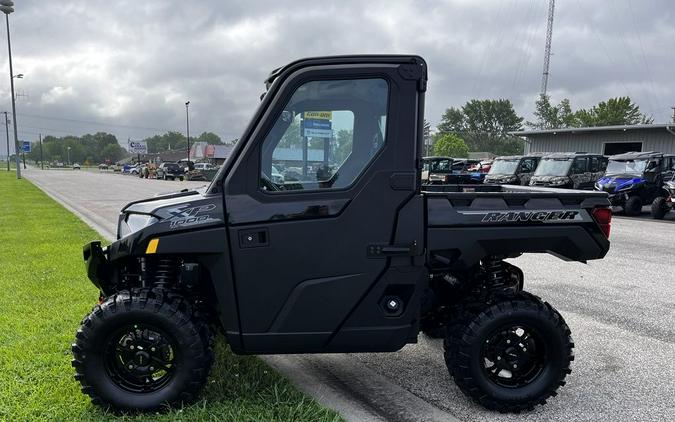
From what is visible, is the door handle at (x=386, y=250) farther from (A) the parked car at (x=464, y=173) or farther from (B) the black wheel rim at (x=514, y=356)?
(A) the parked car at (x=464, y=173)

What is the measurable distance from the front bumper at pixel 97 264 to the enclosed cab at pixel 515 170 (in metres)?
20.7

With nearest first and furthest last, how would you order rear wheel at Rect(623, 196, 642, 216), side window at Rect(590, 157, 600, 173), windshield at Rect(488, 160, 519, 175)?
1. rear wheel at Rect(623, 196, 642, 216)
2. side window at Rect(590, 157, 600, 173)
3. windshield at Rect(488, 160, 519, 175)

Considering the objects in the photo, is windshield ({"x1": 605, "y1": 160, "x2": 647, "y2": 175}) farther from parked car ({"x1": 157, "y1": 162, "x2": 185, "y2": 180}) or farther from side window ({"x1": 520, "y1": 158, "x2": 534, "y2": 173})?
parked car ({"x1": 157, "y1": 162, "x2": 185, "y2": 180})

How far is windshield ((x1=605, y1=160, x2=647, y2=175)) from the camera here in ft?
56.1

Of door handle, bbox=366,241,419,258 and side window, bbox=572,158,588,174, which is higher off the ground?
side window, bbox=572,158,588,174

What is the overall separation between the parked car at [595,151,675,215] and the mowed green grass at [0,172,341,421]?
1558 cm

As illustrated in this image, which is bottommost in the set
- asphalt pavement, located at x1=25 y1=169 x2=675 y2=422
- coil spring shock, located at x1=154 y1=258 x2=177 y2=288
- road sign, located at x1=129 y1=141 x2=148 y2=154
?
asphalt pavement, located at x1=25 y1=169 x2=675 y2=422

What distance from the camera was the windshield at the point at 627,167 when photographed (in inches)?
673

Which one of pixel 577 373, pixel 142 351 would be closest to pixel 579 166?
pixel 577 373

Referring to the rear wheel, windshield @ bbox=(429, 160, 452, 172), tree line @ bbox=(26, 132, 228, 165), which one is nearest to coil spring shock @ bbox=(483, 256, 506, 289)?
the rear wheel

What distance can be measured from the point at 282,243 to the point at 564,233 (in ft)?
6.11

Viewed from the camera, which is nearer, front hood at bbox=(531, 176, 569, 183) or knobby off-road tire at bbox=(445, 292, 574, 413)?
knobby off-road tire at bbox=(445, 292, 574, 413)

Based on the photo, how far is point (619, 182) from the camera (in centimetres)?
1703

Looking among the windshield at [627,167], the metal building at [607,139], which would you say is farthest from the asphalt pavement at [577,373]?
the metal building at [607,139]
